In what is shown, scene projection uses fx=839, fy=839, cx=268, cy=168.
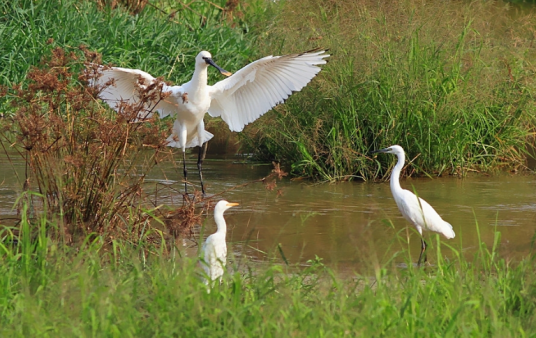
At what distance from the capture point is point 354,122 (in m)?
8.01

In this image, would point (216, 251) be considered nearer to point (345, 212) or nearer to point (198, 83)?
point (345, 212)

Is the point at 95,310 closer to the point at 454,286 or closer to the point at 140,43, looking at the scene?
the point at 454,286

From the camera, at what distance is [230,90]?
764 cm

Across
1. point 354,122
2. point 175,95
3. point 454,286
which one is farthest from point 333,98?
point 454,286

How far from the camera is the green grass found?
120 inches

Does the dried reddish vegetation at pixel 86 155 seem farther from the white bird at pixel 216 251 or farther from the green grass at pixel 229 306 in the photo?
the green grass at pixel 229 306

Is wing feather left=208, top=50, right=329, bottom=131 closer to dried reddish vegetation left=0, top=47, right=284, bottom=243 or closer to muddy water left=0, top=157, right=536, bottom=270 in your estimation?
muddy water left=0, top=157, right=536, bottom=270

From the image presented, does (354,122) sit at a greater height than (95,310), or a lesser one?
greater

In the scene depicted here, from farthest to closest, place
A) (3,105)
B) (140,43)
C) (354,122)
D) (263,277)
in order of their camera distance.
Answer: (140,43) → (3,105) → (354,122) → (263,277)

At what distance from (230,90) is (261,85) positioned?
1.11 ft

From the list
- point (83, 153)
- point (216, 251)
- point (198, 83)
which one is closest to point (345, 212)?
point (198, 83)

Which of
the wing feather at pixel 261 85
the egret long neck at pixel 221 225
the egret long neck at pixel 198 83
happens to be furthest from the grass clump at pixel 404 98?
the egret long neck at pixel 221 225

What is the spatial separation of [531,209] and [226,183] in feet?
9.55

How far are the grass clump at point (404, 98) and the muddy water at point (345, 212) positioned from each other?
0.31m
